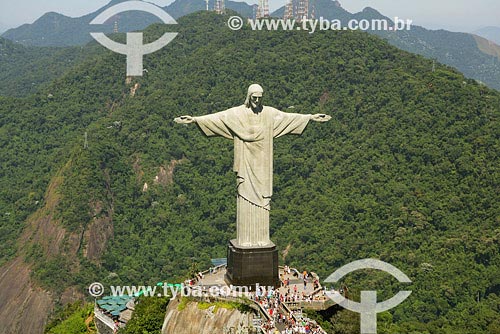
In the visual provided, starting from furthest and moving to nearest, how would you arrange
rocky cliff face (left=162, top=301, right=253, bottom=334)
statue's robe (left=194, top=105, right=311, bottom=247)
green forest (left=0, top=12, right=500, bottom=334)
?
green forest (left=0, top=12, right=500, bottom=334) < statue's robe (left=194, top=105, right=311, bottom=247) < rocky cliff face (left=162, top=301, right=253, bottom=334)

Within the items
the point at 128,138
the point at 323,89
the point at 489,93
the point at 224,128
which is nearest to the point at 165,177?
the point at 128,138

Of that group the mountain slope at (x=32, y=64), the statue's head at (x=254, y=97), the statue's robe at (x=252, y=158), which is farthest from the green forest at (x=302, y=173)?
the mountain slope at (x=32, y=64)

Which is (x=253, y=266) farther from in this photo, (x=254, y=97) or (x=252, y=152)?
(x=254, y=97)

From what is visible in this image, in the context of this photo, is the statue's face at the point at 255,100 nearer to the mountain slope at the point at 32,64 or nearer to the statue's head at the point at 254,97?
the statue's head at the point at 254,97

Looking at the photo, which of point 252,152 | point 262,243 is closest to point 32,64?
point 252,152

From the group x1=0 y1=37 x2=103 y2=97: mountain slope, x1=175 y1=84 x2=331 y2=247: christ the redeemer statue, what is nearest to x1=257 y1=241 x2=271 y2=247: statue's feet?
x1=175 y1=84 x2=331 y2=247: christ the redeemer statue

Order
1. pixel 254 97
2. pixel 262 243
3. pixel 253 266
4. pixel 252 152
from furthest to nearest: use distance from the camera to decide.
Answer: pixel 262 243 → pixel 252 152 → pixel 253 266 → pixel 254 97

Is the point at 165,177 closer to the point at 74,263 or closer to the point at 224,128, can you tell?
the point at 74,263

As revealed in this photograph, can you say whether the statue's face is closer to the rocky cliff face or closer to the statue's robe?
the statue's robe
